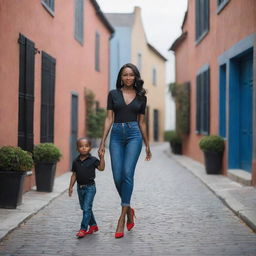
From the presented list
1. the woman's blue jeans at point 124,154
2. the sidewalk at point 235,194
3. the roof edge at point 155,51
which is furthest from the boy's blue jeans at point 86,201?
the roof edge at point 155,51

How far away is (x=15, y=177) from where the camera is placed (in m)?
7.36

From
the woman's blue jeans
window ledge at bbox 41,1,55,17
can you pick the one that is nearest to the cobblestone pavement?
the woman's blue jeans

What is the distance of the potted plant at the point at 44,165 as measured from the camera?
31.0ft

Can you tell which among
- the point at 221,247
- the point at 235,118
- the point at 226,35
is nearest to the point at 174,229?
the point at 221,247

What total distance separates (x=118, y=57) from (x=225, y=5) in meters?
18.8

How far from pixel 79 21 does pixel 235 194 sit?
858 cm

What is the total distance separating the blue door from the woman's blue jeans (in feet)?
18.3

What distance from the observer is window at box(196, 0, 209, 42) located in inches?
597

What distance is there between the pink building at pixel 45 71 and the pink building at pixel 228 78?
349 centimetres

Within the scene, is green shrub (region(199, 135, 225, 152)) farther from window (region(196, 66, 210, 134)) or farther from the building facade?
the building facade

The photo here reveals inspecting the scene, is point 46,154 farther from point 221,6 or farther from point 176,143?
point 176,143

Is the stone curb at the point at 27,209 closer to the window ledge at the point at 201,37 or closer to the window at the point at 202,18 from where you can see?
the window ledge at the point at 201,37

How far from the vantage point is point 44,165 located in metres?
9.48

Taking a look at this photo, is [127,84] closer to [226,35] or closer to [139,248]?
[139,248]
